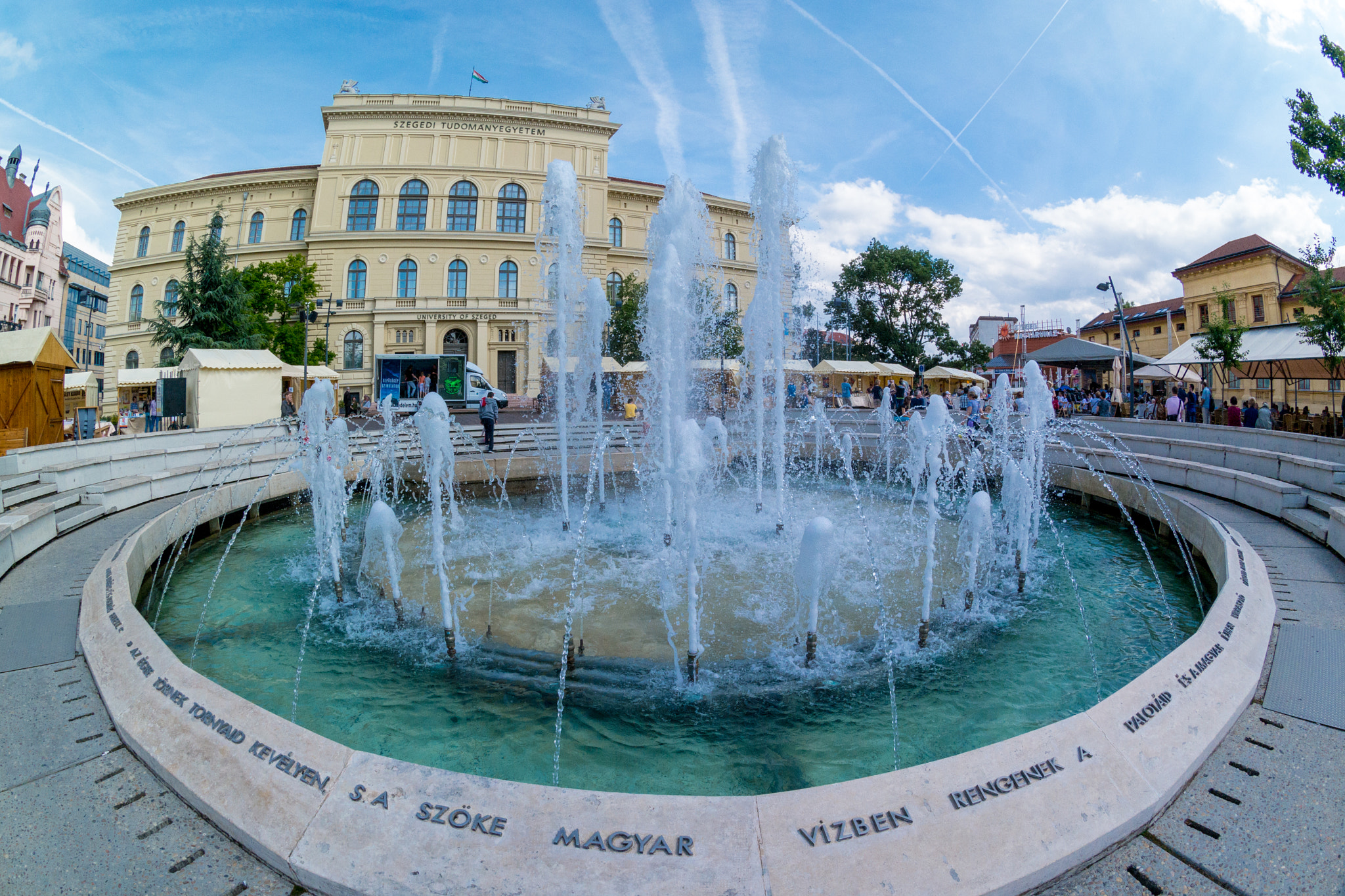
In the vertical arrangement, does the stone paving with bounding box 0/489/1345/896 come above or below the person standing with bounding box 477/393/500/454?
below

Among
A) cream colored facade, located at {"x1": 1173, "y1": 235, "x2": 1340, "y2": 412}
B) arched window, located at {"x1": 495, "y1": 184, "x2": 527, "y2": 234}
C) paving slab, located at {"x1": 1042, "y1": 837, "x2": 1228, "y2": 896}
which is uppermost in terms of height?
arched window, located at {"x1": 495, "y1": 184, "x2": 527, "y2": 234}

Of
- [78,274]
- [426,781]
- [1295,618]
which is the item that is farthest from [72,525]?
[78,274]

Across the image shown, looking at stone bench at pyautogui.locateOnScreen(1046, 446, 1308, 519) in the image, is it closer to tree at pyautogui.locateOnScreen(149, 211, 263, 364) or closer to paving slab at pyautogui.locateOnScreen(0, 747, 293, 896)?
paving slab at pyautogui.locateOnScreen(0, 747, 293, 896)

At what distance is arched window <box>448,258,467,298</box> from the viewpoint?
40469 millimetres

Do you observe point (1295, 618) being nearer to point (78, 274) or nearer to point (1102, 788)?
point (1102, 788)

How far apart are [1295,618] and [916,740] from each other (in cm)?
319

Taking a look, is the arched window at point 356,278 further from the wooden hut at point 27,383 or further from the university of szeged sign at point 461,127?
the wooden hut at point 27,383

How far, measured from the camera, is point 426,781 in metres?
2.47

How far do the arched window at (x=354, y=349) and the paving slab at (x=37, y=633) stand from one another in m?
38.9

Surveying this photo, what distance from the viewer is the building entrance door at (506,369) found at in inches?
1587

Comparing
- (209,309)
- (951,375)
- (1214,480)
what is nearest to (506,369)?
(209,309)

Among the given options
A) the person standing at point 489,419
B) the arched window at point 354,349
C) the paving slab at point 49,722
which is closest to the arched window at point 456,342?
the arched window at point 354,349

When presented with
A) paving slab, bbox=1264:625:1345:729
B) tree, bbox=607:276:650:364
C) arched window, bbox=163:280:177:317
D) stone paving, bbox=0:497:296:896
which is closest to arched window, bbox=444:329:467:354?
tree, bbox=607:276:650:364

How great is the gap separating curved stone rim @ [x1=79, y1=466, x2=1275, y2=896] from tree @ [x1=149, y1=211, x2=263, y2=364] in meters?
32.4
